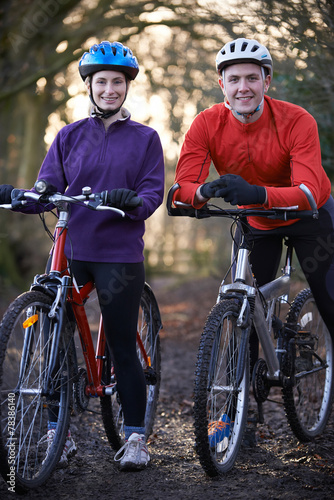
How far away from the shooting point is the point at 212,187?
3279 mm

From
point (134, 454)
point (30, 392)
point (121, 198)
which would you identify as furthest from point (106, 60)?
point (134, 454)

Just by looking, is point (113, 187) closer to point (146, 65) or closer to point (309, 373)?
point (309, 373)

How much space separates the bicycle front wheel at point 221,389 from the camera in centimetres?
320

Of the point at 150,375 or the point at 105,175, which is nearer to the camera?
the point at 105,175

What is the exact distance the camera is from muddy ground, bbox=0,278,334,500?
126 inches

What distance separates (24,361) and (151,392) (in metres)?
1.30

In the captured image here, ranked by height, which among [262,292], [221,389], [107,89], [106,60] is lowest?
[221,389]

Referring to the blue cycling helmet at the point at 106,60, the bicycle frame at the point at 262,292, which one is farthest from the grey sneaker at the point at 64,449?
the blue cycling helmet at the point at 106,60

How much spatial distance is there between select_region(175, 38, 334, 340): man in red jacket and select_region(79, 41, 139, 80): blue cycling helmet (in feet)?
1.65

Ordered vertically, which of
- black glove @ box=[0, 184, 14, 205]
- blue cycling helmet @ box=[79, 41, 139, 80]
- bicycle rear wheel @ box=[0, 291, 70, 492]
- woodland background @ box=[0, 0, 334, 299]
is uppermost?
woodland background @ box=[0, 0, 334, 299]

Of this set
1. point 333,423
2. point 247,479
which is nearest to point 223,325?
point 247,479

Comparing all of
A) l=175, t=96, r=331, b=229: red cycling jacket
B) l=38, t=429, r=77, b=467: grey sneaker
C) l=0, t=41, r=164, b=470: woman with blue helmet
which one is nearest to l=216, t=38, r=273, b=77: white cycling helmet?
l=175, t=96, r=331, b=229: red cycling jacket

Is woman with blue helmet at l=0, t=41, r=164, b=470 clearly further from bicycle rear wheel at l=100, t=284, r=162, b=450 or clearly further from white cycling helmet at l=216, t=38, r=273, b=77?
white cycling helmet at l=216, t=38, r=273, b=77

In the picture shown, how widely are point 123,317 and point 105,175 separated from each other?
0.78 m
